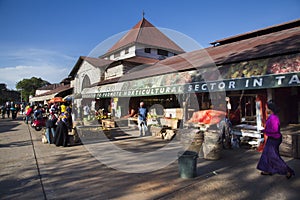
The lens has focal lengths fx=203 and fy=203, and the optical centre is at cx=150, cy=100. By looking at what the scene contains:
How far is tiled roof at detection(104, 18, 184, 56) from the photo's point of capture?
28.9m

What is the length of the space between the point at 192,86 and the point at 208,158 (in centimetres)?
317

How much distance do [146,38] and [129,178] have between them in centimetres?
2716

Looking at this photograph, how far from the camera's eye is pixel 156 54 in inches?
1163

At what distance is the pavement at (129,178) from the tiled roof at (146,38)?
22.9 meters

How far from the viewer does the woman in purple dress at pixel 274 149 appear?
4.70 metres

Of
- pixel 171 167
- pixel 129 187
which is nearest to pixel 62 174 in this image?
pixel 129 187

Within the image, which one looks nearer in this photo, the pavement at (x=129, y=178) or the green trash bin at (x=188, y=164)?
the pavement at (x=129, y=178)

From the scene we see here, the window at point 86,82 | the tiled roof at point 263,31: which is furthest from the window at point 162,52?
the tiled roof at point 263,31

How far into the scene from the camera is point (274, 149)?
4750 millimetres

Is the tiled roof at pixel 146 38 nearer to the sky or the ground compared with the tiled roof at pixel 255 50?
nearer to the sky

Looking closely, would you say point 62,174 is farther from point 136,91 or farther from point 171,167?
point 136,91

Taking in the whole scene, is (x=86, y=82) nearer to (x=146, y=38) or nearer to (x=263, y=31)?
(x=146, y=38)

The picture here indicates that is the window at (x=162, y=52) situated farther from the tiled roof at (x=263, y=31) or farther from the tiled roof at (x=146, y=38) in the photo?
the tiled roof at (x=263, y=31)

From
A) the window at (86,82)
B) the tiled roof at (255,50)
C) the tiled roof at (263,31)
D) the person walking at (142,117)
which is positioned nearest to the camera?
the tiled roof at (255,50)
